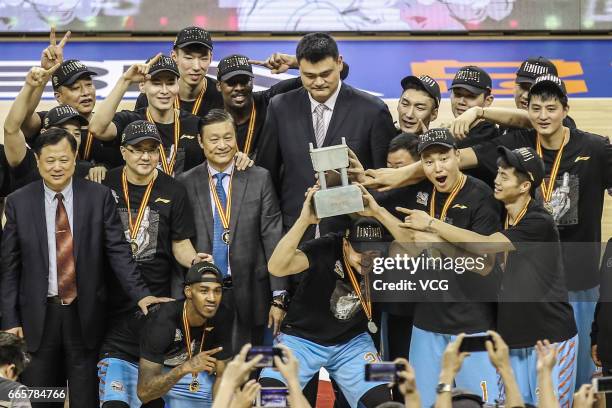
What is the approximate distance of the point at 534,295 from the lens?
203 inches

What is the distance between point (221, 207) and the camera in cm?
573

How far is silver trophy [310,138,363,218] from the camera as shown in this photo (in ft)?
16.2

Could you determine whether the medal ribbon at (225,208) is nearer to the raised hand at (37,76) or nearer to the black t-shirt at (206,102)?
the black t-shirt at (206,102)

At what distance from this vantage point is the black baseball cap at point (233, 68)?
20.0ft

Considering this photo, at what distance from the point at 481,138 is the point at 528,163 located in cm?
79

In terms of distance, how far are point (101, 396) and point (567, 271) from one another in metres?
2.47

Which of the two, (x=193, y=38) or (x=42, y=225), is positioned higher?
(x=193, y=38)

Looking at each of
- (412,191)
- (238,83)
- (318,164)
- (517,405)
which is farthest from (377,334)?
(517,405)

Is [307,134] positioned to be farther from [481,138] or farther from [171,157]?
[481,138]

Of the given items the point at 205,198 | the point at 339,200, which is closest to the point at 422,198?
the point at 339,200

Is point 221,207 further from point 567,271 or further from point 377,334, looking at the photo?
point 567,271

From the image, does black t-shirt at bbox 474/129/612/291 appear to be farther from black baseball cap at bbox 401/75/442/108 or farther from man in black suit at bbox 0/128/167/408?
man in black suit at bbox 0/128/167/408

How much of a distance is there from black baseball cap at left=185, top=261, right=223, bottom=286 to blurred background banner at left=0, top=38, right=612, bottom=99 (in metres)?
3.46

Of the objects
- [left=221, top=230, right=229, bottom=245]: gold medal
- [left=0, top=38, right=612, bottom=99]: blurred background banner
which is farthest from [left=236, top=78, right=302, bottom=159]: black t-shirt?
[left=0, top=38, right=612, bottom=99]: blurred background banner
